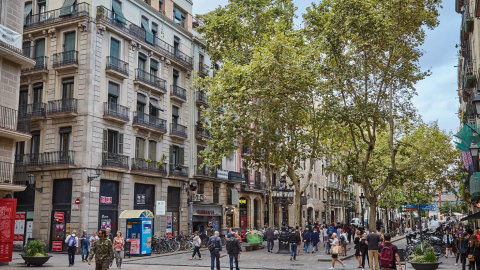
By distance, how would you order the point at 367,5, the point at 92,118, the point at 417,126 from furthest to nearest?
the point at 417,126 < the point at 92,118 < the point at 367,5

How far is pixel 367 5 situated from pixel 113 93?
16629mm

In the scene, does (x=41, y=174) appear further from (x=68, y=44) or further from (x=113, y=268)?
(x=113, y=268)

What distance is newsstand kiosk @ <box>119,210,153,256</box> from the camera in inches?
1016

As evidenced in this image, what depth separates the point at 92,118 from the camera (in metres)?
28.8

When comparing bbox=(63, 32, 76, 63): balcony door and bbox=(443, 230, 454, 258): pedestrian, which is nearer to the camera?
bbox=(443, 230, 454, 258): pedestrian

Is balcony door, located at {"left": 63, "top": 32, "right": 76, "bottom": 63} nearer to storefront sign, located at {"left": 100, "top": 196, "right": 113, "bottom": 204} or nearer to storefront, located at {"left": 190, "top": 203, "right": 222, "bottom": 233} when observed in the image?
storefront sign, located at {"left": 100, "top": 196, "right": 113, "bottom": 204}

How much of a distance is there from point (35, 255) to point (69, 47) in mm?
14495

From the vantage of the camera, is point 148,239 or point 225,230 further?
point 225,230

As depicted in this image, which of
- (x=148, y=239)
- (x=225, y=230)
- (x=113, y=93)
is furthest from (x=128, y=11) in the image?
(x=225, y=230)

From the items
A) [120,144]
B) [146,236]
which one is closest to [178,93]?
[120,144]

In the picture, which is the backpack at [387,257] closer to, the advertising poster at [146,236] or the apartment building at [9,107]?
the apartment building at [9,107]

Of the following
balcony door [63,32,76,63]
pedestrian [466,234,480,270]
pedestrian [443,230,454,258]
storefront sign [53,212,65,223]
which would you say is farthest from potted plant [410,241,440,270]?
balcony door [63,32,76,63]

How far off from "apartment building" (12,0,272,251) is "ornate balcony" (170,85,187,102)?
97mm

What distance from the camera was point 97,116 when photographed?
29188mm
